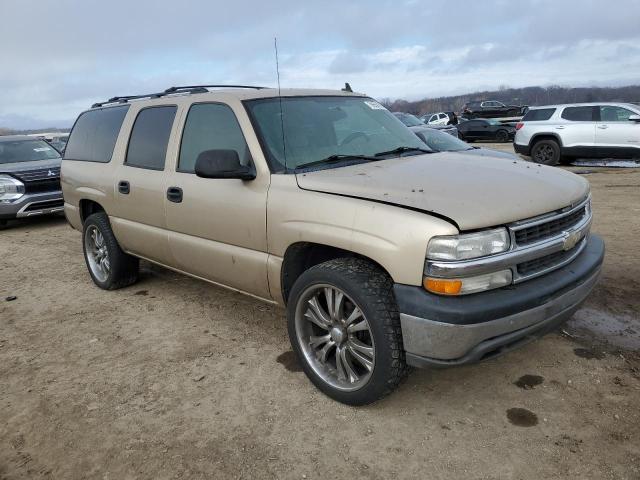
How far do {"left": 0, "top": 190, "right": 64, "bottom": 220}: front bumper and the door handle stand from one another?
622cm

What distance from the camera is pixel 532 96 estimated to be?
6306 cm

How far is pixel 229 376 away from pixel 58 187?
295 inches

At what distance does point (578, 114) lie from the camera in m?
13.9

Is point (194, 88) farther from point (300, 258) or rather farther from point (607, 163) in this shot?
point (607, 163)

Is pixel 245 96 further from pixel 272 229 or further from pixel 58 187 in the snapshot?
pixel 58 187

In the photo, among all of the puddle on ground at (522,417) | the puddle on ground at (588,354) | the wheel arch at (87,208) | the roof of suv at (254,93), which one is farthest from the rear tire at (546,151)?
the puddle on ground at (522,417)

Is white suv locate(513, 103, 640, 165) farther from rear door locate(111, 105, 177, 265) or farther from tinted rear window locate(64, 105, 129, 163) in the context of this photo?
rear door locate(111, 105, 177, 265)

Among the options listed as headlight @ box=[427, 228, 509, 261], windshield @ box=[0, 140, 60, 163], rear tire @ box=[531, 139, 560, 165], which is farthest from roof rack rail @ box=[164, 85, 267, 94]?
rear tire @ box=[531, 139, 560, 165]

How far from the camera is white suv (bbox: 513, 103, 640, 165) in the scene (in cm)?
1309

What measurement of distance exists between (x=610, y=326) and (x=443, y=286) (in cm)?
210

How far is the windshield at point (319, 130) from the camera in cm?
339

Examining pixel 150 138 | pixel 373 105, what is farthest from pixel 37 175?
pixel 373 105

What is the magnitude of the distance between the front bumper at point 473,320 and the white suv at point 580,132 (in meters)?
12.6

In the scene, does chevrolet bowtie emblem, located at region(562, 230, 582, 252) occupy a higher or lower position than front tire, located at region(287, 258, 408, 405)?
higher
